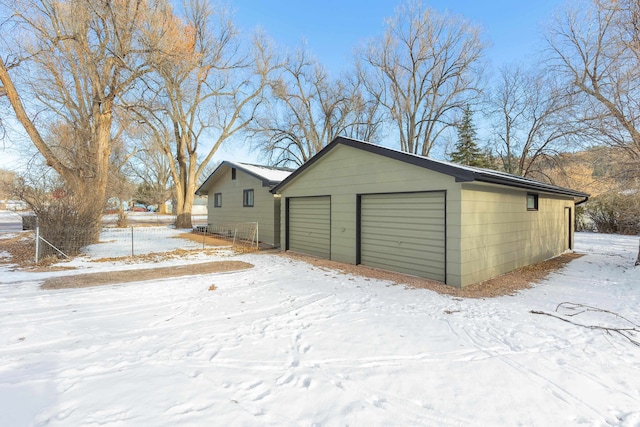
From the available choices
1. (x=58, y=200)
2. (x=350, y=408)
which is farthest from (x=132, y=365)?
(x=58, y=200)

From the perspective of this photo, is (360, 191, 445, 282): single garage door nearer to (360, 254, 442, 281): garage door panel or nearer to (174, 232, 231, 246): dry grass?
A: (360, 254, 442, 281): garage door panel

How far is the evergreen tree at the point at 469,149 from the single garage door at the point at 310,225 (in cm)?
2114

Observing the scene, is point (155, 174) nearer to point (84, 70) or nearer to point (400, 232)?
point (84, 70)

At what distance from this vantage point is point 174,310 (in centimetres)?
461

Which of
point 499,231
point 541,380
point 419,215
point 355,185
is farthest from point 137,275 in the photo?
point 499,231

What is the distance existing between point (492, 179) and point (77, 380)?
7.06 meters

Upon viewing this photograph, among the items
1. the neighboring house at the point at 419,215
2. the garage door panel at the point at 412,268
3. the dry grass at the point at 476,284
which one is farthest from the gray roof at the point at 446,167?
the dry grass at the point at 476,284

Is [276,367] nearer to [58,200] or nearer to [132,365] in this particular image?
[132,365]

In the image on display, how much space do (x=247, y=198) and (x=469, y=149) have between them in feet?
71.4

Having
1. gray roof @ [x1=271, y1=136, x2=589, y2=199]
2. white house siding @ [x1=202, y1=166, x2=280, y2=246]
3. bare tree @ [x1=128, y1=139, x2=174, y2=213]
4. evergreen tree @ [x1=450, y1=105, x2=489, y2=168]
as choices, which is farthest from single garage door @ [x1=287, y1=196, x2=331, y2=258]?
bare tree @ [x1=128, y1=139, x2=174, y2=213]

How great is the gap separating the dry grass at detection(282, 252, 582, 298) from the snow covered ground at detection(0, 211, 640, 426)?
504 mm

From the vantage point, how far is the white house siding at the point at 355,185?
6211 millimetres

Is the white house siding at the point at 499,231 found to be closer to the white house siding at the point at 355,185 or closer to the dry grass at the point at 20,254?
the white house siding at the point at 355,185

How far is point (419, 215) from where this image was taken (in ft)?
23.2
